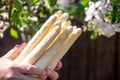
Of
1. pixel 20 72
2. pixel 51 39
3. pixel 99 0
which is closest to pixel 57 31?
pixel 51 39

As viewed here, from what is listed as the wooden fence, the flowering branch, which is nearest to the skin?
the flowering branch

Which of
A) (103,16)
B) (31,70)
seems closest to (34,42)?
(31,70)

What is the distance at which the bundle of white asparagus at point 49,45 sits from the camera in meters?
1.82

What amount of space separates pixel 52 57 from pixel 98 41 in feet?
17.4

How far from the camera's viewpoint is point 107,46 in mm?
7168

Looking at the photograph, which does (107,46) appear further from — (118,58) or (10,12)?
(10,12)

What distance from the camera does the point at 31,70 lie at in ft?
5.73

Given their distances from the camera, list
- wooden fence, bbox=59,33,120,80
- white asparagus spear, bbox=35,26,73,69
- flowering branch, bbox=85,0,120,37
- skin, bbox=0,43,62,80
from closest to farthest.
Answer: skin, bbox=0,43,62,80 → white asparagus spear, bbox=35,26,73,69 → flowering branch, bbox=85,0,120,37 → wooden fence, bbox=59,33,120,80

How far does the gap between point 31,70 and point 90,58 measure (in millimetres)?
5424

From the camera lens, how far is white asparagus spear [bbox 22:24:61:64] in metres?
1.81

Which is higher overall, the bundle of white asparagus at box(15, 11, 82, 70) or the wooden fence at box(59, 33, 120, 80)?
the wooden fence at box(59, 33, 120, 80)

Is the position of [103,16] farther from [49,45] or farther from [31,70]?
[31,70]

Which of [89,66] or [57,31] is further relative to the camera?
[89,66]

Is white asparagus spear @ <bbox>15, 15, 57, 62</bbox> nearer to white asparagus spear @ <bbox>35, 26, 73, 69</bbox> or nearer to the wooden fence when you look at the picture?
white asparagus spear @ <bbox>35, 26, 73, 69</bbox>
